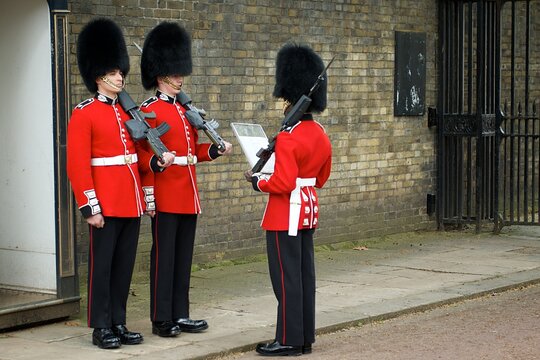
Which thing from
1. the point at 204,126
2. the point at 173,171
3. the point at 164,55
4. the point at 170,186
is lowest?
the point at 170,186

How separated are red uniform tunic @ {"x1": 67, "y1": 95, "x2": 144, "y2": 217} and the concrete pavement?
96cm

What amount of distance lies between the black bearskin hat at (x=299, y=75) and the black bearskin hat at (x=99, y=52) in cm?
105

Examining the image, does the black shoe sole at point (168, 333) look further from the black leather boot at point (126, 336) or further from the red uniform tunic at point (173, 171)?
the red uniform tunic at point (173, 171)

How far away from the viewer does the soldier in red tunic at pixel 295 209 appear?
7.77 meters

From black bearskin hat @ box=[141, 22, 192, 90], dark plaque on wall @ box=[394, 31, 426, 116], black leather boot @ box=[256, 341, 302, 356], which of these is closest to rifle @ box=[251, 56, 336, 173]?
black bearskin hat @ box=[141, 22, 192, 90]

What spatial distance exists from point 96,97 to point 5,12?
4.53 feet

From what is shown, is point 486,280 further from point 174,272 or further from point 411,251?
point 174,272

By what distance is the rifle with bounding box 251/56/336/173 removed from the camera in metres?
7.73

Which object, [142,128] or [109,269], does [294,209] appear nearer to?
[142,128]

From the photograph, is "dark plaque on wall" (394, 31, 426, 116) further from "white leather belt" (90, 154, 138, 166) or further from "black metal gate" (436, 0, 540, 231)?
"white leather belt" (90, 154, 138, 166)

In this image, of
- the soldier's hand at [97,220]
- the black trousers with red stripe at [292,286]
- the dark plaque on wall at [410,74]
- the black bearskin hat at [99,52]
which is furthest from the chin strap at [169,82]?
the dark plaque on wall at [410,74]

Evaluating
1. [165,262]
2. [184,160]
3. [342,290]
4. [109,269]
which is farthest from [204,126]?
[342,290]

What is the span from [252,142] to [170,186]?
0.63 meters

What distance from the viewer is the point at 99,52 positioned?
7918 millimetres
